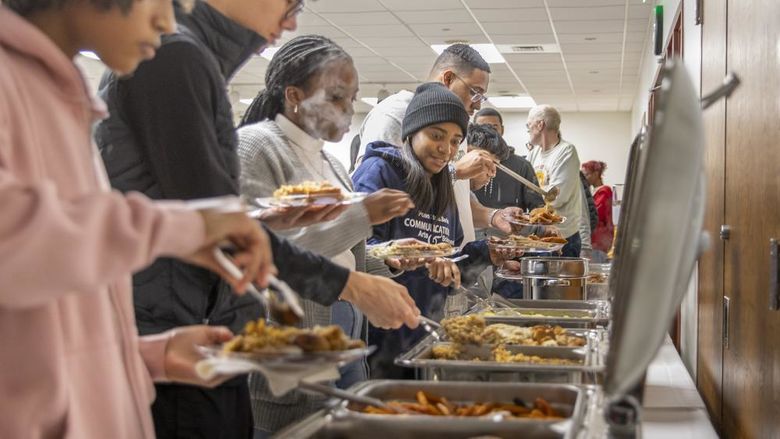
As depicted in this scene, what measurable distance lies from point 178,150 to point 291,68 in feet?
2.36

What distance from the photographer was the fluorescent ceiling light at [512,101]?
1383 cm

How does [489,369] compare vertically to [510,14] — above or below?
below

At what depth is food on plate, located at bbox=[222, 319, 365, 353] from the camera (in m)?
1.04

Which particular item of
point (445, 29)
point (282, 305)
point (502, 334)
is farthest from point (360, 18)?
point (282, 305)

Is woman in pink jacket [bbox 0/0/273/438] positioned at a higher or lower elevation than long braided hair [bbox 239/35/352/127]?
lower

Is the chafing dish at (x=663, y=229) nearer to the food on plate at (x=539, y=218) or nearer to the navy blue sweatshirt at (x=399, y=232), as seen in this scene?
the navy blue sweatshirt at (x=399, y=232)

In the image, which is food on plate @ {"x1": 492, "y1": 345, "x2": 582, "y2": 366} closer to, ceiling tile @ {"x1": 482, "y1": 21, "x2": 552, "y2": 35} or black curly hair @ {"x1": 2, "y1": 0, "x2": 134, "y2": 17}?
black curly hair @ {"x1": 2, "y1": 0, "x2": 134, "y2": 17}

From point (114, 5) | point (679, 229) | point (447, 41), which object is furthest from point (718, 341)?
point (447, 41)

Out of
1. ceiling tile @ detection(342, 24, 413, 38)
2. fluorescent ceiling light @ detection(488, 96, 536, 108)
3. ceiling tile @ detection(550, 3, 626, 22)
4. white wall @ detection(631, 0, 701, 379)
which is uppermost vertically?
ceiling tile @ detection(342, 24, 413, 38)

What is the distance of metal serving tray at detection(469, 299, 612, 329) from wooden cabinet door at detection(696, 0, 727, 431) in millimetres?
317

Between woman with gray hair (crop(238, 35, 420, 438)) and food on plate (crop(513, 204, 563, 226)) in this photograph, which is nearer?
woman with gray hair (crop(238, 35, 420, 438))

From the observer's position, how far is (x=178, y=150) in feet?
4.35

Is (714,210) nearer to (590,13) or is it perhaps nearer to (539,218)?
(539,218)

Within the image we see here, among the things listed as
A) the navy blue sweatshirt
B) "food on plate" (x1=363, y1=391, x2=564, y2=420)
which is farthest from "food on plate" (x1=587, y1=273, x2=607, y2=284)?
"food on plate" (x1=363, y1=391, x2=564, y2=420)
